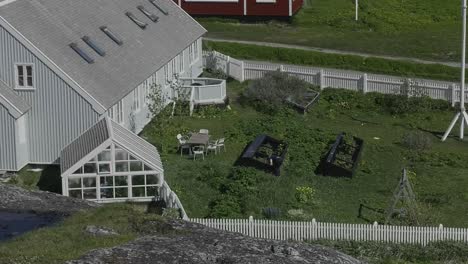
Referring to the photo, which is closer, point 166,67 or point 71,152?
point 71,152

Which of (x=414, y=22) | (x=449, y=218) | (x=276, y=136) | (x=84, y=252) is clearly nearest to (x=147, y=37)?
(x=276, y=136)

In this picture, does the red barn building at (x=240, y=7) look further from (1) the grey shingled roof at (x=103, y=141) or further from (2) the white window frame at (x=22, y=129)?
(1) the grey shingled roof at (x=103, y=141)

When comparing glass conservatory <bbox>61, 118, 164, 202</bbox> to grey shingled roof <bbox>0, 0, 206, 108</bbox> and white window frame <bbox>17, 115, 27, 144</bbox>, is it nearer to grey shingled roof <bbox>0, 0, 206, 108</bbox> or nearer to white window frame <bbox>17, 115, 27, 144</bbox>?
white window frame <bbox>17, 115, 27, 144</bbox>

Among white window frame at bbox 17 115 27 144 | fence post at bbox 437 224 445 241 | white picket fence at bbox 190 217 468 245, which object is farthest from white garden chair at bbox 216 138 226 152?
fence post at bbox 437 224 445 241

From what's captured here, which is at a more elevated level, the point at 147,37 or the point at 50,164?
the point at 147,37

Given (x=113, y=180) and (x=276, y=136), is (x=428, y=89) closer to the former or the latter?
(x=276, y=136)

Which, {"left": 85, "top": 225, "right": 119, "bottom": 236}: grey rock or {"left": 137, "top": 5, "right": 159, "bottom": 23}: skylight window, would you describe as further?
{"left": 137, "top": 5, "right": 159, "bottom": 23}: skylight window

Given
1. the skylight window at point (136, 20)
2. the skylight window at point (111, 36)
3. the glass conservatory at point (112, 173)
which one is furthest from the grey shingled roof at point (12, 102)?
the skylight window at point (136, 20)
